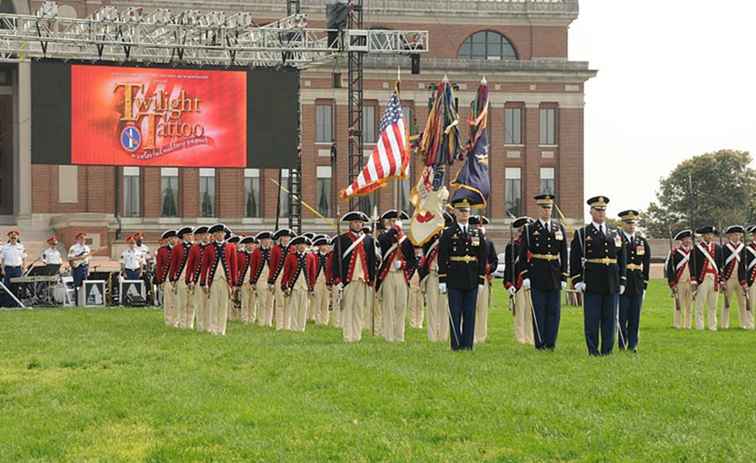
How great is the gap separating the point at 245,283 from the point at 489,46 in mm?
44106

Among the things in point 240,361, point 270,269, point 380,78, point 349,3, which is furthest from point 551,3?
point 240,361

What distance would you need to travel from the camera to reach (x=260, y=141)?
38.9 metres

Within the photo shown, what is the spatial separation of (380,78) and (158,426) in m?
54.8

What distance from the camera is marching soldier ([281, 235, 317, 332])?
2383 cm

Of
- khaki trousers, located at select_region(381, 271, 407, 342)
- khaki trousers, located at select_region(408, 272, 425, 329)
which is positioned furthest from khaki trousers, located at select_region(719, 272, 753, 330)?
khaki trousers, located at select_region(381, 271, 407, 342)

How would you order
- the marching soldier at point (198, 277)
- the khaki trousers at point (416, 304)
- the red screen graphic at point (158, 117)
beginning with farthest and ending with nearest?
1. the red screen graphic at point (158, 117)
2. the khaki trousers at point (416, 304)
3. the marching soldier at point (198, 277)

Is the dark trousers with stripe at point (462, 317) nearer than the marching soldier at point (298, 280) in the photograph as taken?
Yes

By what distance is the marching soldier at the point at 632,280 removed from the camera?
1809 centimetres

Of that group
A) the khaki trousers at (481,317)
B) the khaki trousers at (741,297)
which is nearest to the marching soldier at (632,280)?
the khaki trousers at (481,317)

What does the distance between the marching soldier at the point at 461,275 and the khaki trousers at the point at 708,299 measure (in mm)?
7503

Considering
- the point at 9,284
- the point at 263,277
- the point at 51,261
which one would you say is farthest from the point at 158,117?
the point at 263,277

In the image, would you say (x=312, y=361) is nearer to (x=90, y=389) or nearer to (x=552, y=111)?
(x=90, y=389)

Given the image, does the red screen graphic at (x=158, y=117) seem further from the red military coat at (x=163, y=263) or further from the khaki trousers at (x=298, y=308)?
the khaki trousers at (x=298, y=308)

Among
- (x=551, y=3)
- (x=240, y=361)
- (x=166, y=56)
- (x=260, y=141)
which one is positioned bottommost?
(x=240, y=361)
